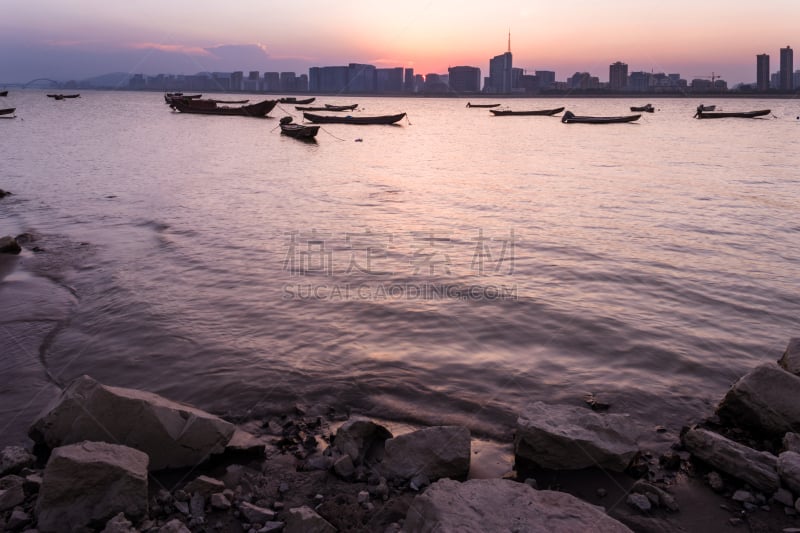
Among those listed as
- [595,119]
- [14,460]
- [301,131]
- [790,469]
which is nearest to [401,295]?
[14,460]

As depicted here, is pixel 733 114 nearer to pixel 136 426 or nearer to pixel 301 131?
Answer: pixel 301 131

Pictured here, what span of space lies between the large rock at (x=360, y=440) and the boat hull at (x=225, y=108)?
68.3 m

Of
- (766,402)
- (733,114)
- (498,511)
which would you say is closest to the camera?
(498,511)

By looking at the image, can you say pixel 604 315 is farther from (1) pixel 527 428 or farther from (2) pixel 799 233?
(2) pixel 799 233

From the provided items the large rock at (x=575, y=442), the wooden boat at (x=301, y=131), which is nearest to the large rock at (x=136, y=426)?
the large rock at (x=575, y=442)

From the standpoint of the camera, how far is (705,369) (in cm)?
719

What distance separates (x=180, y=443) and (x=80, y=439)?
0.75m

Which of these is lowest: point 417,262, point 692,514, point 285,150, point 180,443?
point 692,514

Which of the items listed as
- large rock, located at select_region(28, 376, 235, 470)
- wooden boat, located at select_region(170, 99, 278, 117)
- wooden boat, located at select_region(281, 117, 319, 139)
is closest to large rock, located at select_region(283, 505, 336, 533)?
large rock, located at select_region(28, 376, 235, 470)

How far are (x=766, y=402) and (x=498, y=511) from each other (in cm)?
305

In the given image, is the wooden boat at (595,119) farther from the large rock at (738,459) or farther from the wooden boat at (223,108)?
the large rock at (738,459)

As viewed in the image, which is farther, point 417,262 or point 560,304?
point 417,262

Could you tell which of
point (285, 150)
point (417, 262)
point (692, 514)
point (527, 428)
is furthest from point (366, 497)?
point (285, 150)

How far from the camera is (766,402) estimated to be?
217 inches
